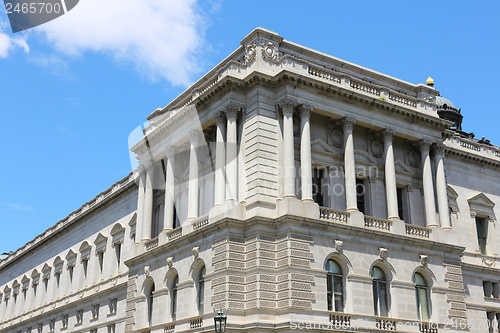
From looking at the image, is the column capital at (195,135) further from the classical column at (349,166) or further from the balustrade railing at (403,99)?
the balustrade railing at (403,99)

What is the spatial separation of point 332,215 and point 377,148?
23.2ft

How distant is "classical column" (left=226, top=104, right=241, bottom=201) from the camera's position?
33344mm

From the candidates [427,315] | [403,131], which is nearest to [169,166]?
[403,131]

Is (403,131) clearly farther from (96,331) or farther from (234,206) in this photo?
(96,331)

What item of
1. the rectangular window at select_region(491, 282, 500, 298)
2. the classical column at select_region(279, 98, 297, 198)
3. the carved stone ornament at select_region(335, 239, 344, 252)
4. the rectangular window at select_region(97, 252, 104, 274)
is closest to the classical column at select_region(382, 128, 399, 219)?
the carved stone ornament at select_region(335, 239, 344, 252)

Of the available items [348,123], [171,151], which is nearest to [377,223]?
[348,123]

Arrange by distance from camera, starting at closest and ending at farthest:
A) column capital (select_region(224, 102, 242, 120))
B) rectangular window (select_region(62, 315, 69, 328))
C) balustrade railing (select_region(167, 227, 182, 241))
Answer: column capital (select_region(224, 102, 242, 120)) < balustrade railing (select_region(167, 227, 182, 241)) < rectangular window (select_region(62, 315, 69, 328))

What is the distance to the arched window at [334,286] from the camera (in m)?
31.6

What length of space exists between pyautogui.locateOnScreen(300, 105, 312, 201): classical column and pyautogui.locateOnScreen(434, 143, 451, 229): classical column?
9.73 meters

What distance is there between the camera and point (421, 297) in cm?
3478

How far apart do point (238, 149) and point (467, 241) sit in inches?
732

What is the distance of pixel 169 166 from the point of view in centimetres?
3950

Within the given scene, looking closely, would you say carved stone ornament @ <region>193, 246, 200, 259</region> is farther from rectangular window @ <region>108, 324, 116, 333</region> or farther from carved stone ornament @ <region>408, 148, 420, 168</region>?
rectangular window @ <region>108, 324, 116, 333</region>

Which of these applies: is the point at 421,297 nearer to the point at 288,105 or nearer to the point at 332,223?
the point at 332,223
